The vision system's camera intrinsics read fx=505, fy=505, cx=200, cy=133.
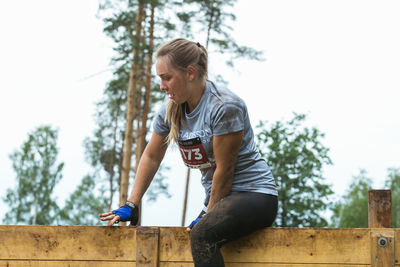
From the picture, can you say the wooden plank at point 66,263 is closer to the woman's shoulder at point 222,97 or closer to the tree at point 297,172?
the woman's shoulder at point 222,97

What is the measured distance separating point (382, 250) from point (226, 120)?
3.76ft

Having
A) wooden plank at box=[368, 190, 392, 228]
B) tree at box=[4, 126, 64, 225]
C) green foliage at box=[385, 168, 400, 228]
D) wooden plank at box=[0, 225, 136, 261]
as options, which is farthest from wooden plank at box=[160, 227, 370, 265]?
green foliage at box=[385, 168, 400, 228]

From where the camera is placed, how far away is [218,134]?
2.62 metres

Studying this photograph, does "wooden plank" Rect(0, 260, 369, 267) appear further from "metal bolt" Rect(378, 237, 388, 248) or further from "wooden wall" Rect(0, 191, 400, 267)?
"metal bolt" Rect(378, 237, 388, 248)

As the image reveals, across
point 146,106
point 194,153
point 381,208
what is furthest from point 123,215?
point 146,106

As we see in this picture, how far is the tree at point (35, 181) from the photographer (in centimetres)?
2372

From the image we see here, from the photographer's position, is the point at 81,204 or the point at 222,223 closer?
the point at 222,223

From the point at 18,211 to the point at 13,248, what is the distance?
2198cm

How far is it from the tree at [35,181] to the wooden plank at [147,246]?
21812 millimetres

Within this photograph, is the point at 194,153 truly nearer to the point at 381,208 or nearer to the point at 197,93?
the point at 197,93

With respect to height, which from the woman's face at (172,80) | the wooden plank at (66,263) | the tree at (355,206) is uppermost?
the tree at (355,206)

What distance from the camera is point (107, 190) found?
1998 cm

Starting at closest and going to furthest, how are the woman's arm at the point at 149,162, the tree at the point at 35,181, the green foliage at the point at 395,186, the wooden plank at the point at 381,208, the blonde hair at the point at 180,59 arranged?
the blonde hair at the point at 180,59
the woman's arm at the point at 149,162
the wooden plank at the point at 381,208
the tree at the point at 35,181
the green foliage at the point at 395,186

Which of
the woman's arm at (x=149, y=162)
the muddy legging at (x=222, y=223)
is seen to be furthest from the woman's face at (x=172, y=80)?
the muddy legging at (x=222, y=223)
